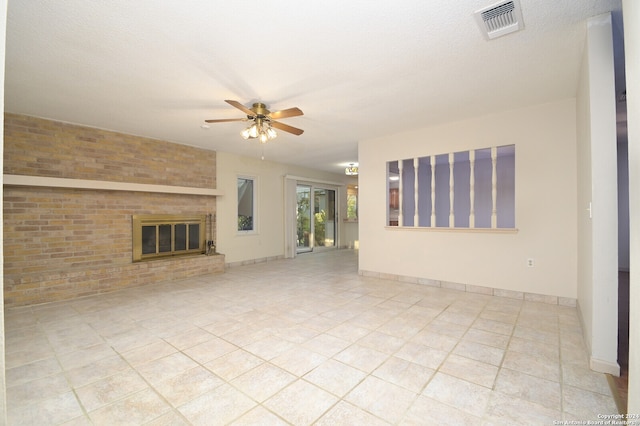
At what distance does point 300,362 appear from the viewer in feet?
7.47

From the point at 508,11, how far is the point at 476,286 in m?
3.39

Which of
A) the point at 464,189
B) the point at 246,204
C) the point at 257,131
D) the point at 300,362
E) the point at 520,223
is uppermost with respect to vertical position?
the point at 257,131

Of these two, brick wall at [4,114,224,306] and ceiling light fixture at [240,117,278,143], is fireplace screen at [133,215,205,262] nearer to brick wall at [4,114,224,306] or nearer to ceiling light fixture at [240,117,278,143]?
brick wall at [4,114,224,306]

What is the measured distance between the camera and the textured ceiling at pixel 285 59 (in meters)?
2.02

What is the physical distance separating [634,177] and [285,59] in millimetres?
2426

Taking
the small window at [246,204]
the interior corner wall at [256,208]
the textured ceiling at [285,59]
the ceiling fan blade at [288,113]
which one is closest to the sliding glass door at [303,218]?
the interior corner wall at [256,208]

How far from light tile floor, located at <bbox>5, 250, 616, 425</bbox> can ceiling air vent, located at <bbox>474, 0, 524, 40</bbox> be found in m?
2.49

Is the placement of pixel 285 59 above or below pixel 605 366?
above

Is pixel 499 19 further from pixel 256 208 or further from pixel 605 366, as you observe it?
pixel 256 208

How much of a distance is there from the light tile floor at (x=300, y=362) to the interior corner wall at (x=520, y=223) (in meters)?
0.42

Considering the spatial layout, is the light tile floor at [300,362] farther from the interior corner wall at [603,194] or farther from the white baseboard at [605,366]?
the interior corner wall at [603,194]

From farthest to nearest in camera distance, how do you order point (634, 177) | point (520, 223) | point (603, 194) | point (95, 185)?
point (95, 185) → point (520, 223) → point (603, 194) → point (634, 177)

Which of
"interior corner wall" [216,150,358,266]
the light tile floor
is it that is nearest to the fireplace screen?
"interior corner wall" [216,150,358,266]

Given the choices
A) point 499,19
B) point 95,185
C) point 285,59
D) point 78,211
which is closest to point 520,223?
point 499,19
